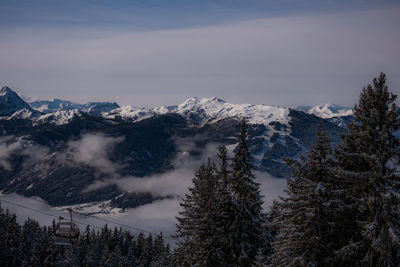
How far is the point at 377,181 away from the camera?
19.7m

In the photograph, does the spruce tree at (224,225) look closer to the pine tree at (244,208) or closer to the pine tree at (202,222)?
the pine tree at (244,208)

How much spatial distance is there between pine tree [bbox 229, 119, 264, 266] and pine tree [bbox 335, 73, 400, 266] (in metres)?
12.7

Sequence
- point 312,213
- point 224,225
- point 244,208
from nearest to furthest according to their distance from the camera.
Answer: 1. point 312,213
2. point 244,208
3. point 224,225

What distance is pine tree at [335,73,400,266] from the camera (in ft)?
62.7

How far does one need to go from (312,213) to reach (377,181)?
431 centimetres

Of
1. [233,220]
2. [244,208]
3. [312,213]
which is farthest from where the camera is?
[233,220]

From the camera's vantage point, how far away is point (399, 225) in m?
19.7

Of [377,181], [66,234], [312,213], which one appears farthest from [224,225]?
[66,234]

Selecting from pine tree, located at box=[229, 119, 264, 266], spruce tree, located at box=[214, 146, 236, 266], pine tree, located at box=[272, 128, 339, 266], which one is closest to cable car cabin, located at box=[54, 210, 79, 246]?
spruce tree, located at box=[214, 146, 236, 266]

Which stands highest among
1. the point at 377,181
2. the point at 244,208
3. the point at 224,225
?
the point at 377,181

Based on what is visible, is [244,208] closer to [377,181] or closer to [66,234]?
[377,181]

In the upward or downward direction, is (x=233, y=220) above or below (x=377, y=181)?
below

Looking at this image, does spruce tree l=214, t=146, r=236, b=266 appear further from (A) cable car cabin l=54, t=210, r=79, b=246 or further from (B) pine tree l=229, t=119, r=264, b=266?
(A) cable car cabin l=54, t=210, r=79, b=246

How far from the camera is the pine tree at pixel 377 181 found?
19.1 meters
